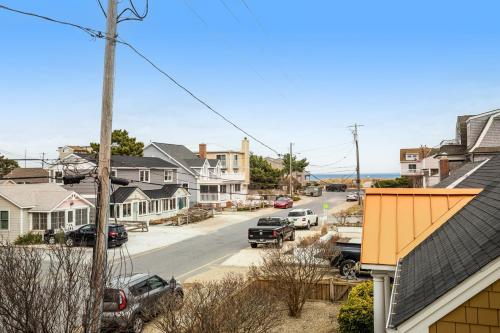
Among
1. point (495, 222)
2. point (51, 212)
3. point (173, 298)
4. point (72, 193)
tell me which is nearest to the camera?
point (495, 222)

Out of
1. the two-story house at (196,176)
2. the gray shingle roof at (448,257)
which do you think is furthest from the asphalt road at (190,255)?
the two-story house at (196,176)

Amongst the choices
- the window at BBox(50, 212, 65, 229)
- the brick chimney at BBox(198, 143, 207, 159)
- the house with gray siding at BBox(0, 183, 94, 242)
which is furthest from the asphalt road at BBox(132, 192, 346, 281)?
the brick chimney at BBox(198, 143, 207, 159)

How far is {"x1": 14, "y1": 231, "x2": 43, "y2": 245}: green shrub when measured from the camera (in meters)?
29.7

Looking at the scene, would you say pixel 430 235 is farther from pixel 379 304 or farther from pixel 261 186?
pixel 261 186

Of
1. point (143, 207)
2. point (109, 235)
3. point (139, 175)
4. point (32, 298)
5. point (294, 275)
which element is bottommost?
point (109, 235)

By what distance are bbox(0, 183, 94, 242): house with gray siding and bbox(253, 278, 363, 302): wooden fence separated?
20.5 m

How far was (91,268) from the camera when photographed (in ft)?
26.4

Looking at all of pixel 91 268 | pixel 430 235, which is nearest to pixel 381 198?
pixel 430 235

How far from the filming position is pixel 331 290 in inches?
635

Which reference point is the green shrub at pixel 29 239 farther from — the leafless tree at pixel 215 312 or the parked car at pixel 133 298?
the leafless tree at pixel 215 312

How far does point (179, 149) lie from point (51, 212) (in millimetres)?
34101

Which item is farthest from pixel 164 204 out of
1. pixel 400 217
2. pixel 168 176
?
pixel 400 217

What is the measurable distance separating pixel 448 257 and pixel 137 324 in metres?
8.85

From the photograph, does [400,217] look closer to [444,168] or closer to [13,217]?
[444,168]
